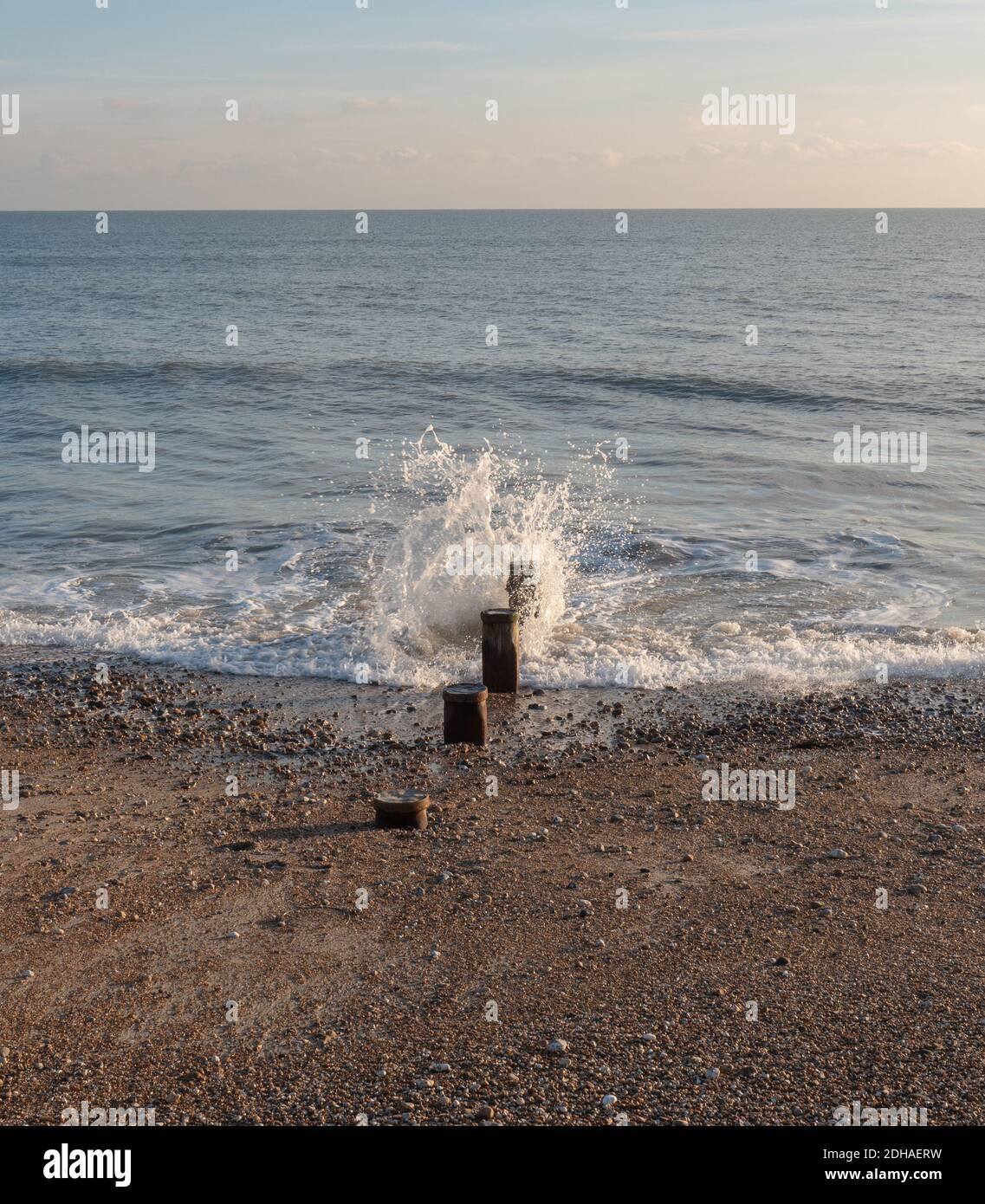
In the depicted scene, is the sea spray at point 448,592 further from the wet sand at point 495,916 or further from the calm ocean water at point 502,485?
the wet sand at point 495,916

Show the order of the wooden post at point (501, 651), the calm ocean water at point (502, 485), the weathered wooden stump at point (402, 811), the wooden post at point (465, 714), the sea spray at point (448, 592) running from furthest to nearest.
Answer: the calm ocean water at point (502, 485) < the sea spray at point (448, 592) < the wooden post at point (501, 651) < the wooden post at point (465, 714) < the weathered wooden stump at point (402, 811)

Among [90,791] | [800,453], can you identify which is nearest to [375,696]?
[90,791]

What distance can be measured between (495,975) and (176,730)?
16.7ft

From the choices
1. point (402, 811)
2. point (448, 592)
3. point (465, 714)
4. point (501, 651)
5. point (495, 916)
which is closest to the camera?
point (495, 916)

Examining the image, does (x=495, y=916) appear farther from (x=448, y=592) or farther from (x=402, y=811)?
(x=448, y=592)

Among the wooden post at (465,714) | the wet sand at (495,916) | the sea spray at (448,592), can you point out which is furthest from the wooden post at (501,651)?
the wooden post at (465,714)

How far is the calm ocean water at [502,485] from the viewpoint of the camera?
13.4 metres

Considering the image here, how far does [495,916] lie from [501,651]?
4.56m

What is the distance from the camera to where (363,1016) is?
626cm

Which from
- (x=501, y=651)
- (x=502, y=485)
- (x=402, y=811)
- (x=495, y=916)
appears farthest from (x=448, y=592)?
(x=502, y=485)

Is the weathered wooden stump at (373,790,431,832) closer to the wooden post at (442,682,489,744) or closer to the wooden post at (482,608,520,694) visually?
the wooden post at (442,682,489,744)

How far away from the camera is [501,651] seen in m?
11.6

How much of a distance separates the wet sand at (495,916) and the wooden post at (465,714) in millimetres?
143

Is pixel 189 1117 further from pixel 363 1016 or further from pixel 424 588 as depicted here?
pixel 424 588
